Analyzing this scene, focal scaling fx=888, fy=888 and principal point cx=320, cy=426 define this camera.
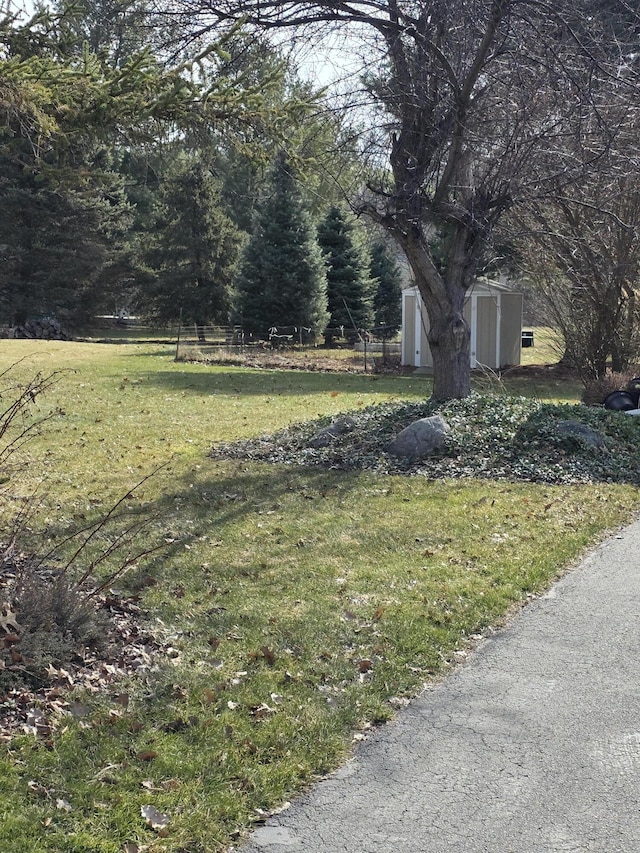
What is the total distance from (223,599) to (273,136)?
3.31 meters

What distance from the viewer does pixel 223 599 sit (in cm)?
585

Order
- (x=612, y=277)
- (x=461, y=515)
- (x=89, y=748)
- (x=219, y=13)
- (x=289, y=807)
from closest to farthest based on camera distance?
(x=289, y=807), (x=89, y=748), (x=461, y=515), (x=219, y=13), (x=612, y=277)

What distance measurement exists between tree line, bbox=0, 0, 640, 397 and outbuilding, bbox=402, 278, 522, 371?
3.01 feet

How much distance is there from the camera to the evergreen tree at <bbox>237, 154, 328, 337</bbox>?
3253cm

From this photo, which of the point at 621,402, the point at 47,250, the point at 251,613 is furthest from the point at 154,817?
the point at 47,250

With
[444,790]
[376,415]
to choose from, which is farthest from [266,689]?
[376,415]

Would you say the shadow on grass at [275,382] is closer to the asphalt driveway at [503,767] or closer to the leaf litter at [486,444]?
the leaf litter at [486,444]

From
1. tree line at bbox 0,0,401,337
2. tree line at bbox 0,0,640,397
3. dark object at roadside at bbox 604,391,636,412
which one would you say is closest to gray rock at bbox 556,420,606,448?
tree line at bbox 0,0,640,397

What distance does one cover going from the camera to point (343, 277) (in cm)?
3588

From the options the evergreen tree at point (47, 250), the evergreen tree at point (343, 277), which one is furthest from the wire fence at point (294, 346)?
the evergreen tree at point (47, 250)

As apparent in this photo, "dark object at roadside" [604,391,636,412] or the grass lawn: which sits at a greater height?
"dark object at roadside" [604,391,636,412]

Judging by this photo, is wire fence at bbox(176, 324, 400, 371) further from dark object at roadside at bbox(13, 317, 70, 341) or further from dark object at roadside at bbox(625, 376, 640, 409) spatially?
dark object at roadside at bbox(625, 376, 640, 409)

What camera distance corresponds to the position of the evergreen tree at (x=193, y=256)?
126 ft

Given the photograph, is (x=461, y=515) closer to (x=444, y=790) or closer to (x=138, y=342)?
(x=444, y=790)
